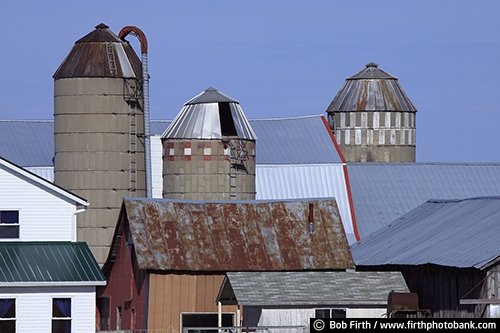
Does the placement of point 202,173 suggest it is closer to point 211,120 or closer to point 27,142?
point 211,120

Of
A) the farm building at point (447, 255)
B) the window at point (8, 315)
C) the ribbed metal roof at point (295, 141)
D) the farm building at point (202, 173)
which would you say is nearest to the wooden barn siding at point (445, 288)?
the farm building at point (447, 255)

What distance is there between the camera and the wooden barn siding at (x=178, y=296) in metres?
39.5

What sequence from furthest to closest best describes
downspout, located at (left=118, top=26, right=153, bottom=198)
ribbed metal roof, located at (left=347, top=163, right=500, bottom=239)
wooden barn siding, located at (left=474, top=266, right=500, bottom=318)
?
ribbed metal roof, located at (left=347, top=163, right=500, bottom=239)
downspout, located at (left=118, top=26, right=153, bottom=198)
wooden barn siding, located at (left=474, top=266, right=500, bottom=318)

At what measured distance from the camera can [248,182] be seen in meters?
54.0

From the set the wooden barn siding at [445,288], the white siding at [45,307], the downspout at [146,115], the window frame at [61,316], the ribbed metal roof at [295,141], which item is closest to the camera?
the wooden barn siding at [445,288]

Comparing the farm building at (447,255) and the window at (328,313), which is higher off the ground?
the farm building at (447,255)

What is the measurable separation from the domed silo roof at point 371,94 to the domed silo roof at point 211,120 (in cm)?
2919

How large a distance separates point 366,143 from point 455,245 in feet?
145

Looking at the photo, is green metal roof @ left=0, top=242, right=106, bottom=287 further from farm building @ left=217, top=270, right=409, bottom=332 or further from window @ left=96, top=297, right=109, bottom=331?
window @ left=96, top=297, right=109, bottom=331

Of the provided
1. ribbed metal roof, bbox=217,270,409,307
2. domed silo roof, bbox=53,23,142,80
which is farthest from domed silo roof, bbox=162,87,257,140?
ribbed metal roof, bbox=217,270,409,307

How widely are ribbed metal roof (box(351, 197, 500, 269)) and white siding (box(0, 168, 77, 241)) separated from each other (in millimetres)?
10404

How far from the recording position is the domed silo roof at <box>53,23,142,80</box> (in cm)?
5259

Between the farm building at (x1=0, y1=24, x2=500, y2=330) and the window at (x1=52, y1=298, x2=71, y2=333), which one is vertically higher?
the farm building at (x1=0, y1=24, x2=500, y2=330)

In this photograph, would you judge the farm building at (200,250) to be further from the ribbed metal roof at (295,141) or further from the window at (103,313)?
the ribbed metal roof at (295,141)
